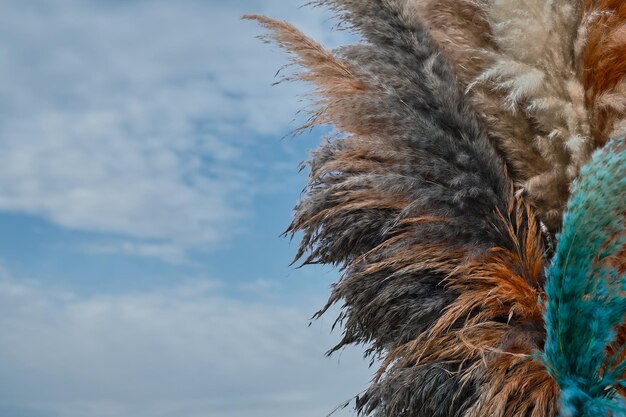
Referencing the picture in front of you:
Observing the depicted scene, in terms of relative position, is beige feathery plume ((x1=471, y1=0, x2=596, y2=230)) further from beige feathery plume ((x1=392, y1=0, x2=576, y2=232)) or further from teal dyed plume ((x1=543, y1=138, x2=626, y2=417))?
teal dyed plume ((x1=543, y1=138, x2=626, y2=417))

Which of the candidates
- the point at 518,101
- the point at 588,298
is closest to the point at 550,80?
the point at 518,101

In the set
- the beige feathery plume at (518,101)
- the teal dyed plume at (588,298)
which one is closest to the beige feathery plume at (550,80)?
the beige feathery plume at (518,101)

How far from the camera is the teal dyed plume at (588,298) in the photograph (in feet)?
8.55

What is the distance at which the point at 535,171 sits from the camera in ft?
10.3

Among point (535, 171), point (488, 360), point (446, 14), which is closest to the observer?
point (488, 360)

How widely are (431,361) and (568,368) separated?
47cm

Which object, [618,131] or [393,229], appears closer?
[618,131]

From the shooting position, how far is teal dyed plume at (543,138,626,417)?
261 cm

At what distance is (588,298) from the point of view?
106 inches

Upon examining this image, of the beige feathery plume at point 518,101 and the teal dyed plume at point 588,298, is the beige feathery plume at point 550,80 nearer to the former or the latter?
the beige feathery plume at point 518,101

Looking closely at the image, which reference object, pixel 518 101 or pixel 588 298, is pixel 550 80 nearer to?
pixel 518 101

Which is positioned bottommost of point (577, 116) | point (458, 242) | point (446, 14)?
point (458, 242)

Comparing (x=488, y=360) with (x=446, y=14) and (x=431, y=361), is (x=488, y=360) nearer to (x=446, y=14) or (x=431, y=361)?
(x=431, y=361)

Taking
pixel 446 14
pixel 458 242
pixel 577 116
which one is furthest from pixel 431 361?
pixel 446 14
